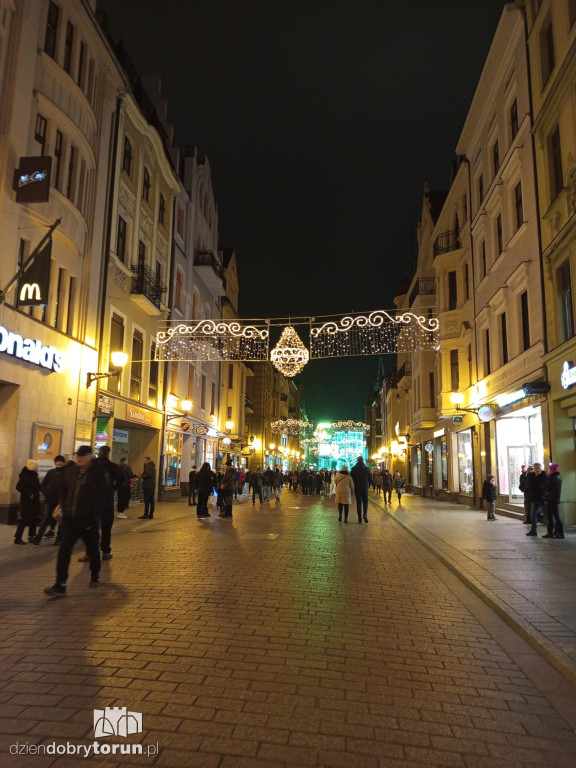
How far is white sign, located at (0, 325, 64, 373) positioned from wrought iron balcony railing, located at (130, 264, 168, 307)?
6.64 m

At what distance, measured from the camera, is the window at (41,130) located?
51.2 feet

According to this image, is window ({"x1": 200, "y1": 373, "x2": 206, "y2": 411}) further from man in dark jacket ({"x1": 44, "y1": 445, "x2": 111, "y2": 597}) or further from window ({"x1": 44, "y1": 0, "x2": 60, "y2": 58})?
man in dark jacket ({"x1": 44, "y1": 445, "x2": 111, "y2": 597})

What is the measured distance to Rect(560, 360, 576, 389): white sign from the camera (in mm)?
13305

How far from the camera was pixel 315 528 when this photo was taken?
15383 millimetres

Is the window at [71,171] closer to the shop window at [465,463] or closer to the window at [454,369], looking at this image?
the window at [454,369]

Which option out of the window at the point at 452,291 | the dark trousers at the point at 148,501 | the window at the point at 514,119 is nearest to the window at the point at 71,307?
the dark trousers at the point at 148,501

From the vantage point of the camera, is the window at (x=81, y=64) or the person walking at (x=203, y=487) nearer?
the person walking at (x=203, y=487)

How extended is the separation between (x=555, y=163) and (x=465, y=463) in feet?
46.9

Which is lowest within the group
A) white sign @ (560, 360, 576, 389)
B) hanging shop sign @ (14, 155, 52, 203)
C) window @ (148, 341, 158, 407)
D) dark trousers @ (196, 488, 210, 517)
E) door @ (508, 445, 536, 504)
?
dark trousers @ (196, 488, 210, 517)

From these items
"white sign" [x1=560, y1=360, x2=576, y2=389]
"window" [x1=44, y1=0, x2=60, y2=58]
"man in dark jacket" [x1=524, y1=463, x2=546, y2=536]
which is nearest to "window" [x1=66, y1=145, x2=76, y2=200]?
"window" [x1=44, y1=0, x2=60, y2=58]

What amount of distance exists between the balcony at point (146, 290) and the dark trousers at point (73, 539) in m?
16.1

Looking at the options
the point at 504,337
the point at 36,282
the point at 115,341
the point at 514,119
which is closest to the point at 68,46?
the point at 36,282

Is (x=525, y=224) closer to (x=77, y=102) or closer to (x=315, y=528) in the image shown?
(x=315, y=528)

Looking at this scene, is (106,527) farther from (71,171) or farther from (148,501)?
(71,171)
